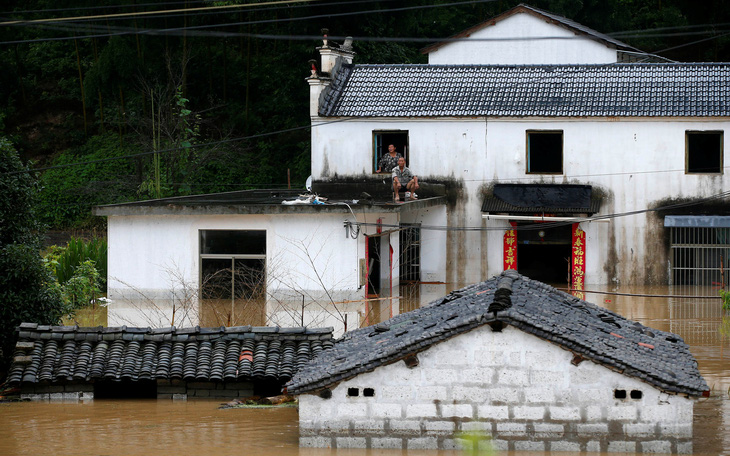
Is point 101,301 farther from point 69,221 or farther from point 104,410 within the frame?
point 69,221

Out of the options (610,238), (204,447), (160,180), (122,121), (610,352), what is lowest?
(204,447)

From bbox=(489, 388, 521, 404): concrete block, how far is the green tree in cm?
929

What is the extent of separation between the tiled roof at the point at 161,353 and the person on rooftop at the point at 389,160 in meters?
14.3

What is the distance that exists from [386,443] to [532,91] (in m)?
19.9

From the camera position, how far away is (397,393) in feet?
42.3

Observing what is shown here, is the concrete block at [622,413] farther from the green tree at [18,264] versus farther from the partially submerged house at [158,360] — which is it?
the green tree at [18,264]

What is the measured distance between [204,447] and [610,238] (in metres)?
19.2

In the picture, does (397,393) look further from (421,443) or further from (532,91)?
(532,91)

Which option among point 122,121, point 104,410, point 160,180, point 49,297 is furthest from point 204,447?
point 122,121

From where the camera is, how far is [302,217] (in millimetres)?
26781

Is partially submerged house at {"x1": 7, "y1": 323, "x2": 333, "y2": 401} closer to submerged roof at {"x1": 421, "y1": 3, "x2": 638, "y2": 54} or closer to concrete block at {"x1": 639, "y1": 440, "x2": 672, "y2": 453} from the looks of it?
concrete block at {"x1": 639, "y1": 440, "x2": 672, "y2": 453}

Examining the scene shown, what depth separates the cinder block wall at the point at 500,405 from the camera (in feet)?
41.1

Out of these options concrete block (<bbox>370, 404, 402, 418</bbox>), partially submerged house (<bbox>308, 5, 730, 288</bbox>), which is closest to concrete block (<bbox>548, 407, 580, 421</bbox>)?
concrete block (<bbox>370, 404, 402, 418</bbox>)

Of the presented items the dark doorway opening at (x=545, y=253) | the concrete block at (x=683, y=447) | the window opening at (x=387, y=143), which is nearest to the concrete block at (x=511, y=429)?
the concrete block at (x=683, y=447)
